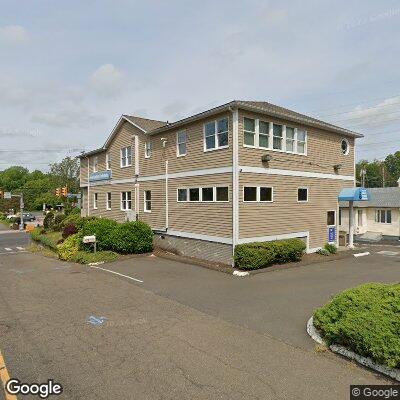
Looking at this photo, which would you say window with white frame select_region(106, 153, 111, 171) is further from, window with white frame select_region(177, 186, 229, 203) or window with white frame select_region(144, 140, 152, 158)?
window with white frame select_region(177, 186, 229, 203)

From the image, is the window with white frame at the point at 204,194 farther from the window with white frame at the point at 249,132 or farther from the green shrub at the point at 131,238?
the green shrub at the point at 131,238

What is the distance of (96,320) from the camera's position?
9086mm

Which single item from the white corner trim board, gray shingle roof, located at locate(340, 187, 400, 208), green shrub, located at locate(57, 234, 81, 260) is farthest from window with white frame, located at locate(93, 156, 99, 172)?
gray shingle roof, located at locate(340, 187, 400, 208)

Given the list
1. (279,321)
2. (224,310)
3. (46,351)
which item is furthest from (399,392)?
(46,351)

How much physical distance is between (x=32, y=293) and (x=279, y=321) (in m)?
8.84

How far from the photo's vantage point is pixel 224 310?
32.7ft

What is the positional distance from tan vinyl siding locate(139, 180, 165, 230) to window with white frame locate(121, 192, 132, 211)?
2.29 metres

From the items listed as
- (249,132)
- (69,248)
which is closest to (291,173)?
(249,132)

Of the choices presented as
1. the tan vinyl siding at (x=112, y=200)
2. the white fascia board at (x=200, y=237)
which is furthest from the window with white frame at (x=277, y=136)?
the tan vinyl siding at (x=112, y=200)

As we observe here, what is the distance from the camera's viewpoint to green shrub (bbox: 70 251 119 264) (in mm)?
18531

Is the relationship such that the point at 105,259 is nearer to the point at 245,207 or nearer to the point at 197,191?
the point at 197,191

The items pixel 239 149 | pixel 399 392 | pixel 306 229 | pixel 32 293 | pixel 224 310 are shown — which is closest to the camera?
pixel 399 392

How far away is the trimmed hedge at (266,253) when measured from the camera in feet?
50.4

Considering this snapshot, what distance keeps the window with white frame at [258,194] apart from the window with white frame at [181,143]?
→ 16.2 ft
